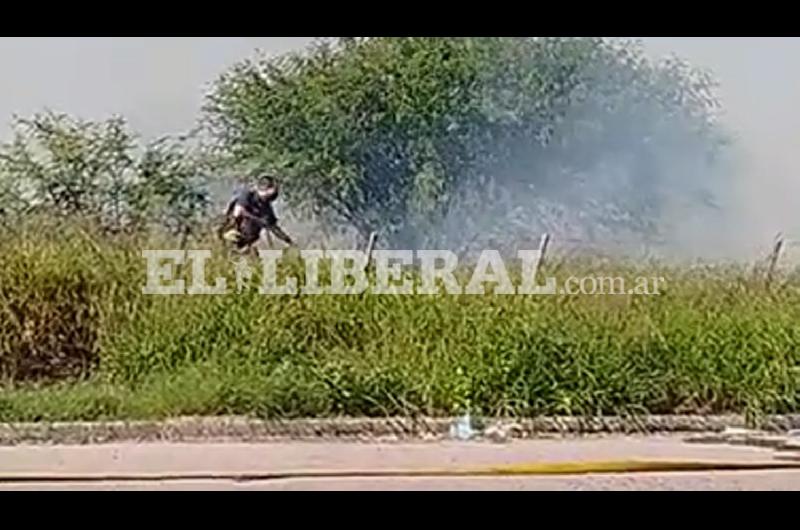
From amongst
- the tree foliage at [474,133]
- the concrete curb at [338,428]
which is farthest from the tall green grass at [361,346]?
the tree foliage at [474,133]

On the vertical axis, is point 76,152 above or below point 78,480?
above

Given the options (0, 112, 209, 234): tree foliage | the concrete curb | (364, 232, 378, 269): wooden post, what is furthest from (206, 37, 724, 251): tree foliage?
the concrete curb

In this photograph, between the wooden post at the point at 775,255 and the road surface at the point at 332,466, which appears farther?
the wooden post at the point at 775,255

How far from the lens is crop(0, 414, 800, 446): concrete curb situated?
3.39 metres

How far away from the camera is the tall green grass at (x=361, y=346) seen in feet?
11.1

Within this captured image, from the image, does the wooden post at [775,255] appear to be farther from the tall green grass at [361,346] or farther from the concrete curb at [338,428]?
the concrete curb at [338,428]

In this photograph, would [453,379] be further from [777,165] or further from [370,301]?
[777,165]

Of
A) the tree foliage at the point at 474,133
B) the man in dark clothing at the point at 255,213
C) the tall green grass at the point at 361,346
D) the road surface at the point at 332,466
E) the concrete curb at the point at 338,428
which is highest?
the tree foliage at the point at 474,133

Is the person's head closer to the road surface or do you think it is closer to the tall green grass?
the tall green grass

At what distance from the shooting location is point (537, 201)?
342cm

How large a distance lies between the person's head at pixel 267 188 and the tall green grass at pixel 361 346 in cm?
17
